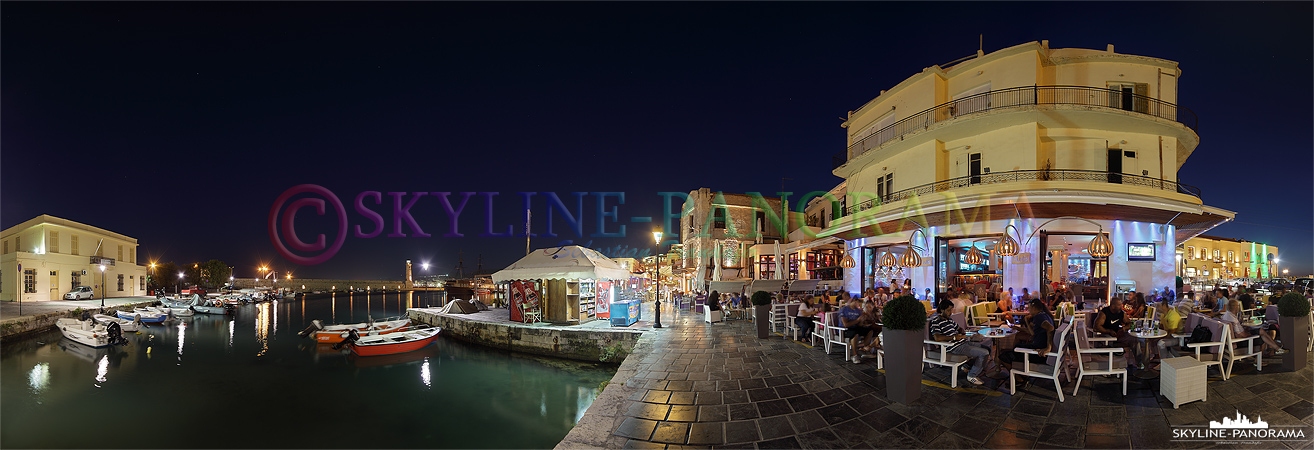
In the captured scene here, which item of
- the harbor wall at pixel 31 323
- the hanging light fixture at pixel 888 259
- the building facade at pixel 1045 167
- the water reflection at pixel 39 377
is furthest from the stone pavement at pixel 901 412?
the harbor wall at pixel 31 323

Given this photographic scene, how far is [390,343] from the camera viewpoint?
15.8m

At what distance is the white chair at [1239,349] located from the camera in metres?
5.86

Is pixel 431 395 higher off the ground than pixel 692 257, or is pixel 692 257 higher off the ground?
pixel 692 257

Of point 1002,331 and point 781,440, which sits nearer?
point 781,440

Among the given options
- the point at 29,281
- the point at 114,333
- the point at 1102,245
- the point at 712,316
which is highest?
the point at 1102,245

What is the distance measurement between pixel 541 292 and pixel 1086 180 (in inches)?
700

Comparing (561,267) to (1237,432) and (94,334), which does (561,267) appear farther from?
(94,334)

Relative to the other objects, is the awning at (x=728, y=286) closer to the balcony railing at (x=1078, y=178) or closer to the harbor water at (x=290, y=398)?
the harbor water at (x=290, y=398)

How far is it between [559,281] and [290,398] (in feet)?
24.7

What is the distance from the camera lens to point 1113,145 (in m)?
14.1

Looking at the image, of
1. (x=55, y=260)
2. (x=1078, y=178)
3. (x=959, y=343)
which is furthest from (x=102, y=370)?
(x=1078, y=178)

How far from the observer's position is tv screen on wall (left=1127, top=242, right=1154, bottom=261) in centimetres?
1339

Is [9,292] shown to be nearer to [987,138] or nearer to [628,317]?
[628,317]

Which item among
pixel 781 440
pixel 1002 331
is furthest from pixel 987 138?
pixel 781 440
